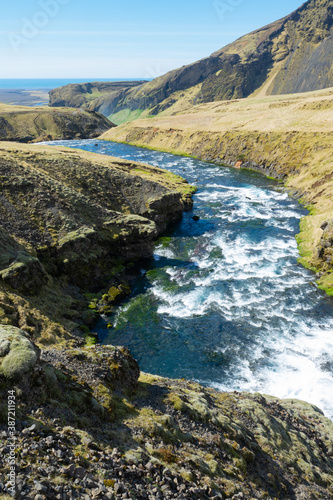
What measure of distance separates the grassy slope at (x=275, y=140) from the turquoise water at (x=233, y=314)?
17.0ft

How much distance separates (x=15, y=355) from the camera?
1323 cm

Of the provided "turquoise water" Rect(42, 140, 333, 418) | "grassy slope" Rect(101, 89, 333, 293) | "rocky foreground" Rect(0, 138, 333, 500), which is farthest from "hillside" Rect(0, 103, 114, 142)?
"rocky foreground" Rect(0, 138, 333, 500)

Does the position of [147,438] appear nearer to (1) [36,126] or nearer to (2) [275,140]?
(2) [275,140]

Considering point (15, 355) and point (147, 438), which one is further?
point (147, 438)

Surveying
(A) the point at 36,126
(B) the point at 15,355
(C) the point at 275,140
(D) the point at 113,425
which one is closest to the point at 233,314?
(D) the point at 113,425

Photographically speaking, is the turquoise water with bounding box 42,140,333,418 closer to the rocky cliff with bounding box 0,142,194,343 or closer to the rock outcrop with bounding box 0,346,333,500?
the rocky cliff with bounding box 0,142,194,343

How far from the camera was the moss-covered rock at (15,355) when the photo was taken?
12695 mm

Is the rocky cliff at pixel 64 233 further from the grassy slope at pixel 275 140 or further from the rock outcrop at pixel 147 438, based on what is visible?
the grassy slope at pixel 275 140

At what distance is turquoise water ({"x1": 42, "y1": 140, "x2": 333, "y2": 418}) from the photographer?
28500 millimetres

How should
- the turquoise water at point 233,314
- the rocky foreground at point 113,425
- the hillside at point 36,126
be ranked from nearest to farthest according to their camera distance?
1. the rocky foreground at point 113,425
2. the turquoise water at point 233,314
3. the hillside at point 36,126

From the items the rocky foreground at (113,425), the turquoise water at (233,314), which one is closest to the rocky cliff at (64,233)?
Answer: the rocky foreground at (113,425)

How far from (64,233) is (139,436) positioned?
1257 inches

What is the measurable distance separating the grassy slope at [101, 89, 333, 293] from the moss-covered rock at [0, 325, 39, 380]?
3633 centimetres

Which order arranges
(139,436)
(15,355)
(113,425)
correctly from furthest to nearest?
(113,425), (139,436), (15,355)
